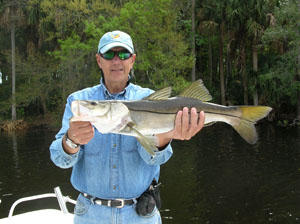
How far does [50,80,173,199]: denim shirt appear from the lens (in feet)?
9.29

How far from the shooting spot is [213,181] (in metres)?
13.1

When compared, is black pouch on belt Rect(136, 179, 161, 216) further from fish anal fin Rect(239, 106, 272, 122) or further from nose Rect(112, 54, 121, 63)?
nose Rect(112, 54, 121, 63)

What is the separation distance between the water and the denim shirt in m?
7.27

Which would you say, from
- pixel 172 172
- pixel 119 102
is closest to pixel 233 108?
pixel 119 102

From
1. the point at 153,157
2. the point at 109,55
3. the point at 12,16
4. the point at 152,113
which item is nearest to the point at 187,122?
the point at 152,113

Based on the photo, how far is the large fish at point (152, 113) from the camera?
2.41 metres

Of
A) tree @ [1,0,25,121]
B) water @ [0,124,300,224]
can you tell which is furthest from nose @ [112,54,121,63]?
tree @ [1,0,25,121]

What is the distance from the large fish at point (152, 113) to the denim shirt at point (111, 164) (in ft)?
0.96

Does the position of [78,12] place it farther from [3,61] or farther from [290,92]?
[290,92]

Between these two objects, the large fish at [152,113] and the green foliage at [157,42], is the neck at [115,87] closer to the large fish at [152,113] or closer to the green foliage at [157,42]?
the large fish at [152,113]

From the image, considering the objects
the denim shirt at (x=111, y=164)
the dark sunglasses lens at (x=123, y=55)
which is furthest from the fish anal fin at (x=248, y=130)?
the dark sunglasses lens at (x=123, y=55)

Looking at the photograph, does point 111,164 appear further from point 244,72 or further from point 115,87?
point 244,72

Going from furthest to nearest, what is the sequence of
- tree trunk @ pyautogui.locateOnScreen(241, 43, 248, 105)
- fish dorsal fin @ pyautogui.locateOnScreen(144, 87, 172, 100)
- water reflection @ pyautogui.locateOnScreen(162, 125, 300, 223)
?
tree trunk @ pyautogui.locateOnScreen(241, 43, 248, 105) < water reflection @ pyautogui.locateOnScreen(162, 125, 300, 223) < fish dorsal fin @ pyautogui.locateOnScreen(144, 87, 172, 100)

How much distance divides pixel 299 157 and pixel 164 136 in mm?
15503
